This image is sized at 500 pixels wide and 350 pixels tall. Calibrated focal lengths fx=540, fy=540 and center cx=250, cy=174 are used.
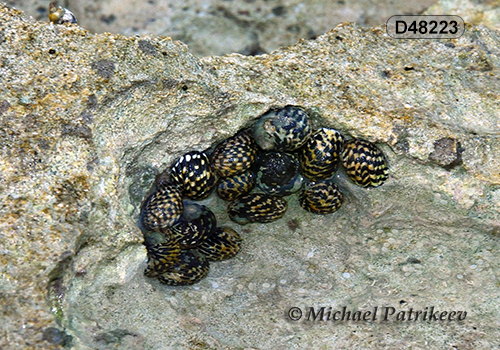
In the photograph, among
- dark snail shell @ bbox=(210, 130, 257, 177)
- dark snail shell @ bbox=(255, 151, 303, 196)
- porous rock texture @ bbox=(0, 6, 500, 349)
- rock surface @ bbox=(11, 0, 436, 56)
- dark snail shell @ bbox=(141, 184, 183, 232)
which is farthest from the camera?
rock surface @ bbox=(11, 0, 436, 56)

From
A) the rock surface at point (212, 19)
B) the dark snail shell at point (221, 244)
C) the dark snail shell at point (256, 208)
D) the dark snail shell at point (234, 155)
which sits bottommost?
the dark snail shell at point (221, 244)

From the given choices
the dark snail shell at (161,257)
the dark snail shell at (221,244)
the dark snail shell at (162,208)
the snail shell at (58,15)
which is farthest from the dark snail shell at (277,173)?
the snail shell at (58,15)

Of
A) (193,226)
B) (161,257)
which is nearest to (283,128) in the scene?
(193,226)

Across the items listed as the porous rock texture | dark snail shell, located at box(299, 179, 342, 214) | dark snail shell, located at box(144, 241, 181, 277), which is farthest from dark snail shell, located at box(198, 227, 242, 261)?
dark snail shell, located at box(299, 179, 342, 214)

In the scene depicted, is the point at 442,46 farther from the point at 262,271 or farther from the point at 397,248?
the point at 262,271

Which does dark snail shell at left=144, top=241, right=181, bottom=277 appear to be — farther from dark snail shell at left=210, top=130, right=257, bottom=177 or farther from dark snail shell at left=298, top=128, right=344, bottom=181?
dark snail shell at left=298, top=128, right=344, bottom=181

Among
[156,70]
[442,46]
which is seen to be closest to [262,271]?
[156,70]

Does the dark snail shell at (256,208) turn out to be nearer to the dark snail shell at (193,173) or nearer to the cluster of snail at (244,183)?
the cluster of snail at (244,183)
